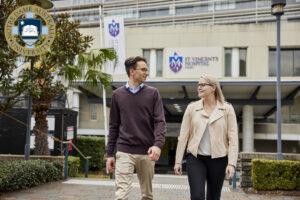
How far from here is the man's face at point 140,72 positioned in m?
5.10

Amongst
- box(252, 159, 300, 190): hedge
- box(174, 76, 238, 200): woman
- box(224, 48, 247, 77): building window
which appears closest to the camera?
box(174, 76, 238, 200): woman

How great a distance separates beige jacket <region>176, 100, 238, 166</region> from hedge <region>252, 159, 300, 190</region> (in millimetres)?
6105

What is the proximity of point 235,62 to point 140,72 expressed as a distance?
3119 centimetres

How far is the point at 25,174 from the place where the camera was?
10.3m

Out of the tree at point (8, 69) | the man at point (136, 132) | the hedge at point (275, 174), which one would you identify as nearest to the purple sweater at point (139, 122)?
the man at point (136, 132)

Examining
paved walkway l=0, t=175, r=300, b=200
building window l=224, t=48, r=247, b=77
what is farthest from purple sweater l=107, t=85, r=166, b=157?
building window l=224, t=48, r=247, b=77

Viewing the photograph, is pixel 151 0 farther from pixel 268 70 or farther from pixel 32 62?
pixel 32 62

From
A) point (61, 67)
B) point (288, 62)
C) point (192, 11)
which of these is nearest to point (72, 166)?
point (61, 67)

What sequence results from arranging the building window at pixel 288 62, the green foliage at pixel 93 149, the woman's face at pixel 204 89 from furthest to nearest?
the building window at pixel 288 62, the green foliage at pixel 93 149, the woman's face at pixel 204 89

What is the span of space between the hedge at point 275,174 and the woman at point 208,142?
6065mm

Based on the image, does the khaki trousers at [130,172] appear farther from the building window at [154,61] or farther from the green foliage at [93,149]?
the building window at [154,61]

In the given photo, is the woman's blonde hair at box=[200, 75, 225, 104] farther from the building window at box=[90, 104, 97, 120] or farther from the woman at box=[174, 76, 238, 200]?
the building window at box=[90, 104, 97, 120]

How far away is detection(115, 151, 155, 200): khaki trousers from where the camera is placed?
4887mm

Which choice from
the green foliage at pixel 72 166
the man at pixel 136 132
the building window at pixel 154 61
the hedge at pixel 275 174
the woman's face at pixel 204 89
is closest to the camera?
the man at pixel 136 132
